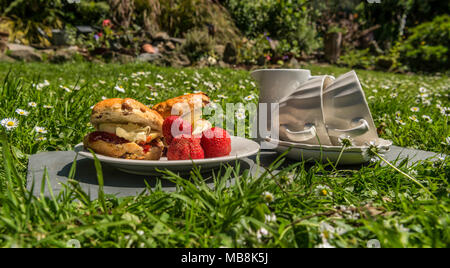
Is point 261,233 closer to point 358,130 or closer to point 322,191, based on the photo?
point 322,191

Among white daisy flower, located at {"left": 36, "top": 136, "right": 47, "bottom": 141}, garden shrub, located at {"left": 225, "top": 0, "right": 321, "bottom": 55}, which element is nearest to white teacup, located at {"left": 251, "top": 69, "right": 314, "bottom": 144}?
white daisy flower, located at {"left": 36, "top": 136, "right": 47, "bottom": 141}

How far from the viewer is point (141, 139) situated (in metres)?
1.42

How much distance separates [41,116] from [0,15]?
8.28m

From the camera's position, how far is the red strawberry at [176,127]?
4.61 ft

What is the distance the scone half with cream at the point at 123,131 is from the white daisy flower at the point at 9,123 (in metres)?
0.80

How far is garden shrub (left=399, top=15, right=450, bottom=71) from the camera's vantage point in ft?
33.4

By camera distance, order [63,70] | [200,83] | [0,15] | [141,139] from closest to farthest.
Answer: [141,139] → [200,83] → [63,70] → [0,15]

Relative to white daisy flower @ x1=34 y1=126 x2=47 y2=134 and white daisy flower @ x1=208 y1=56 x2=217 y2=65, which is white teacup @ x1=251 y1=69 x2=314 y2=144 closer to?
white daisy flower @ x1=34 y1=126 x2=47 y2=134

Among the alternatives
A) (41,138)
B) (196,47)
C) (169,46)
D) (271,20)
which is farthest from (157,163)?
(271,20)

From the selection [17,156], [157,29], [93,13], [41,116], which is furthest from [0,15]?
[17,156]

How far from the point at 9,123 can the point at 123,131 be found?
3.29ft

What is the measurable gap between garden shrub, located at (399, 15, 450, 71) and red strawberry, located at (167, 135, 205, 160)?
11.1 meters

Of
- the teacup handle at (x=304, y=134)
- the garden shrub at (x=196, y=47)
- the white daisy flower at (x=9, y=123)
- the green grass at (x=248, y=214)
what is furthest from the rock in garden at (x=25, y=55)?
the teacup handle at (x=304, y=134)
